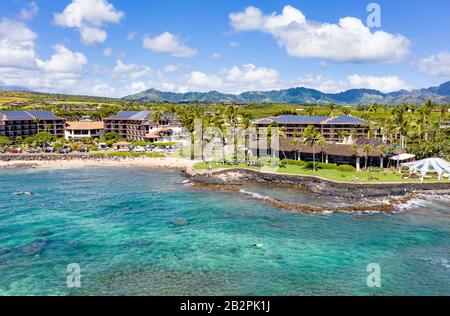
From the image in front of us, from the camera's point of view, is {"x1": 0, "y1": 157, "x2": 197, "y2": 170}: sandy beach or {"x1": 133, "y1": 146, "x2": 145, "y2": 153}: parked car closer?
{"x1": 0, "y1": 157, "x2": 197, "y2": 170}: sandy beach

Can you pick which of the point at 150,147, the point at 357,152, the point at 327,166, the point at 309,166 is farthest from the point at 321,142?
the point at 150,147

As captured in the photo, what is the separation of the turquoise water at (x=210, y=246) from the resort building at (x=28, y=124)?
76.3 m

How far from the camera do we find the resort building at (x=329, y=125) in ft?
413

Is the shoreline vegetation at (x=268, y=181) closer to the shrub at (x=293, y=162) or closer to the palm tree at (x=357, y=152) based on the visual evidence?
the palm tree at (x=357, y=152)

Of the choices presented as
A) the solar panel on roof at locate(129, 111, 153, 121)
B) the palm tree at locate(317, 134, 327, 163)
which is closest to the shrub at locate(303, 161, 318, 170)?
the palm tree at locate(317, 134, 327, 163)

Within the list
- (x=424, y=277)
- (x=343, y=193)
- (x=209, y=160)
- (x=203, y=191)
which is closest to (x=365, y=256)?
(x=424, y=277)

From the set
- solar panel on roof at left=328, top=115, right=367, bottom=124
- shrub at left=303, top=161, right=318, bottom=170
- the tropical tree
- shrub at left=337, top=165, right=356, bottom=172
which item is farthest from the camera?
the tropical tree

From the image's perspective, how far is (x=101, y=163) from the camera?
346ft

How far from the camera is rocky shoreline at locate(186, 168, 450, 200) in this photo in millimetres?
66188

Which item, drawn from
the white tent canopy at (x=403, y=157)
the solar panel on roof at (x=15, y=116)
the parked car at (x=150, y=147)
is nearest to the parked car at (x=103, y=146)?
the parked car at (x=150, y=147)

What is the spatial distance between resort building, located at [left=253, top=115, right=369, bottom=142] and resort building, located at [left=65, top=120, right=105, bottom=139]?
59651mm

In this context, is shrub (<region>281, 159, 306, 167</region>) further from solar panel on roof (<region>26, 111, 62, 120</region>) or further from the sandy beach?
solar panel on roof (<region>26, 111, 62, 120</region>)
